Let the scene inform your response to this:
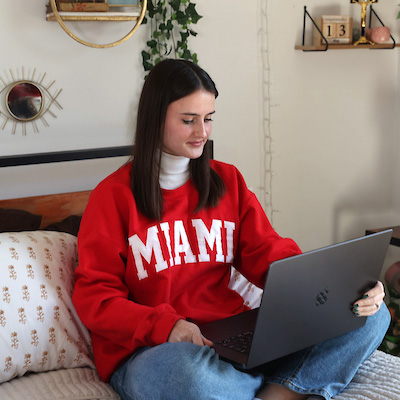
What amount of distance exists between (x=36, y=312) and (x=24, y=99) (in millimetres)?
751

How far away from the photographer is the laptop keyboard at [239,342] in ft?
4.21

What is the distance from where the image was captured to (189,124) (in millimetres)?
1483

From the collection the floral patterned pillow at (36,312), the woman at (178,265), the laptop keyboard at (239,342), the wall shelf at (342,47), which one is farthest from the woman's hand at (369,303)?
the wall shelf at (342,47)

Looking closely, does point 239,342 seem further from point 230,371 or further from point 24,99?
point 24,99

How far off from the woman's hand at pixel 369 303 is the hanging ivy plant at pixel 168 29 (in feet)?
3.58

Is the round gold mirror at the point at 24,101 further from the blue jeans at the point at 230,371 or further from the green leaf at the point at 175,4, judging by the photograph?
the blue jeans at the point at 230,371

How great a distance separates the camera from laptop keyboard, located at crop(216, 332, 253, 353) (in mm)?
1284

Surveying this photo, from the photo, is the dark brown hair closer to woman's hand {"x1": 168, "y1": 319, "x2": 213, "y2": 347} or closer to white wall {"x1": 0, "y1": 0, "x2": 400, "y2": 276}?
woman's hand {"x1": 168, "y1": 319, "x2": 213, "y2": 347}

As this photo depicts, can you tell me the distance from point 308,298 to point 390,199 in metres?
1.68

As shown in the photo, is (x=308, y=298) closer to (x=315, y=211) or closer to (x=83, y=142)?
(x=83, y=142)

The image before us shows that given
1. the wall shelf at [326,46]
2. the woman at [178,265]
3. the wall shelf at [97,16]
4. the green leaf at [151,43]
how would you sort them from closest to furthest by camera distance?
the woman at [178,265]
the wall shelf at [97,16]
the green leaf at [151,43]
the wall shelf at [326,46]

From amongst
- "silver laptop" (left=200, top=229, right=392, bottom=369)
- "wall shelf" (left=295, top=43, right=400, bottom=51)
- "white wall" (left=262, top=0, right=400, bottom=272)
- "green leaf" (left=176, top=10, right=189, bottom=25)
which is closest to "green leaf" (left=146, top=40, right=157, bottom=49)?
"green leaf" (left=176, top=10, right=189, bottom=25)

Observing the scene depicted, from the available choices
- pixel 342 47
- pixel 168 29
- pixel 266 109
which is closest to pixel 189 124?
pixel 168 29

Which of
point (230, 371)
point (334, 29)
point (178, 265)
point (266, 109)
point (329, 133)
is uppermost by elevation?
point (334, 29)
